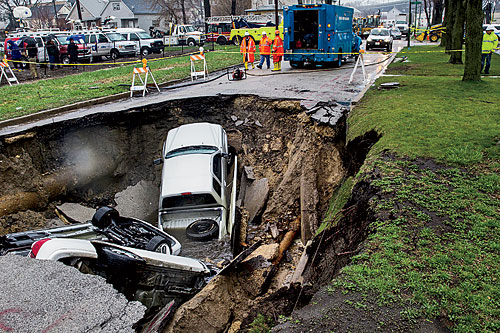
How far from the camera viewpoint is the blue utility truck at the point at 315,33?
19156mm

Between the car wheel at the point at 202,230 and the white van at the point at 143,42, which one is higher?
the white van at the point at 143,42

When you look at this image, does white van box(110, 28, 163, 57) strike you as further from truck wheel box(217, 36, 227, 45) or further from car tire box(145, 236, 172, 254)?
car tire box(145, 236, 172, 254)

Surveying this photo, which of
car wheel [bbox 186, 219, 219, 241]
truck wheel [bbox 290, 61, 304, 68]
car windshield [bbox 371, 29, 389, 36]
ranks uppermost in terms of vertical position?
car windshield [bbox 371, 29, 389, 36]

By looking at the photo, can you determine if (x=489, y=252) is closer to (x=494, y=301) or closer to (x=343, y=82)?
(x=494, y=301)

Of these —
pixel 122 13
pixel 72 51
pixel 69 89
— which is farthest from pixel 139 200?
pixel 122 13

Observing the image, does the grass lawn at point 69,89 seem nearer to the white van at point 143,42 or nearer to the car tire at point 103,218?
the car tire at point 103,218

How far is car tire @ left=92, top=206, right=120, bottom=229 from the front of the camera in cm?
718

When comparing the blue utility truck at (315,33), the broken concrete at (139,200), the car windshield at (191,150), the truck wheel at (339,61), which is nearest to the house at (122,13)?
the blue utility truck at (315,33)

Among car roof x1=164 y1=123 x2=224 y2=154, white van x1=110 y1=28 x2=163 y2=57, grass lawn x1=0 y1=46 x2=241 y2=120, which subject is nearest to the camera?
car roof x1=164 y1=123 x2=224 y2=154

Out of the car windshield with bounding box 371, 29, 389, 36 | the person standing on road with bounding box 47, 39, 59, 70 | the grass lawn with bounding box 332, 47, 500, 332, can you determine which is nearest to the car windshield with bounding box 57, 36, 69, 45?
the person standing on road with bounding box 47, 39, 59, 70

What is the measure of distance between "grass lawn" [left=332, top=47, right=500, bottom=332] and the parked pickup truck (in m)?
3.06

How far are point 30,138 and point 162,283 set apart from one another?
7743 millimetres

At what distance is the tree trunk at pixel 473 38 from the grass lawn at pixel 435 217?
4.45 m

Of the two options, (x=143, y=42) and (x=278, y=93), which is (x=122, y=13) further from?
(x=278, y=93)
